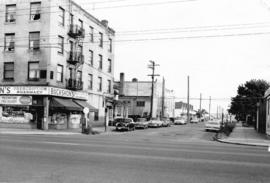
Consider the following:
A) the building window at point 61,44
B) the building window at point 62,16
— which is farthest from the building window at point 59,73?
the building window at point 62,16

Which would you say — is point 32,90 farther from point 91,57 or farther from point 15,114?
point 91,57

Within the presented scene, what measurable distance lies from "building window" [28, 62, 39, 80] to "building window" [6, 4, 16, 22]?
17.0 ft

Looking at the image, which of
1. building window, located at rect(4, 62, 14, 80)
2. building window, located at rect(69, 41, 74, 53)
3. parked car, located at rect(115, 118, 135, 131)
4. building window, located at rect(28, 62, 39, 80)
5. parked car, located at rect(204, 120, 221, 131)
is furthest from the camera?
parked car, located at rect(204, 120, 221, 131)

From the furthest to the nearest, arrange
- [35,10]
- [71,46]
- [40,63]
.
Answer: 1. [71,46]
2. [35,10]
3. [40,63]

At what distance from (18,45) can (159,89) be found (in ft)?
160

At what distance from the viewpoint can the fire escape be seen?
120 ft

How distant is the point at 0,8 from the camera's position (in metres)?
35.6

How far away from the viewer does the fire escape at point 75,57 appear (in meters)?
36.6

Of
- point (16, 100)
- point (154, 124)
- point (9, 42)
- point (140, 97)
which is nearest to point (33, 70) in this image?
point (16, 100)

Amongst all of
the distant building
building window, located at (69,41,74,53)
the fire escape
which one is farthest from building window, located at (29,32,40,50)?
the distant building

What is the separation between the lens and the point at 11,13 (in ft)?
116

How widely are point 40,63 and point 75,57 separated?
451 cm

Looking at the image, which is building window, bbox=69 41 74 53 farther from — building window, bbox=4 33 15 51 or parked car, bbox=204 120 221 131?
parked car, bbox=204 120 221 131

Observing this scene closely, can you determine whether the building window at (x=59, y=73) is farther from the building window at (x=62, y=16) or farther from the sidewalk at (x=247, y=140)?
the sidewalk at (x=247, y=140)
